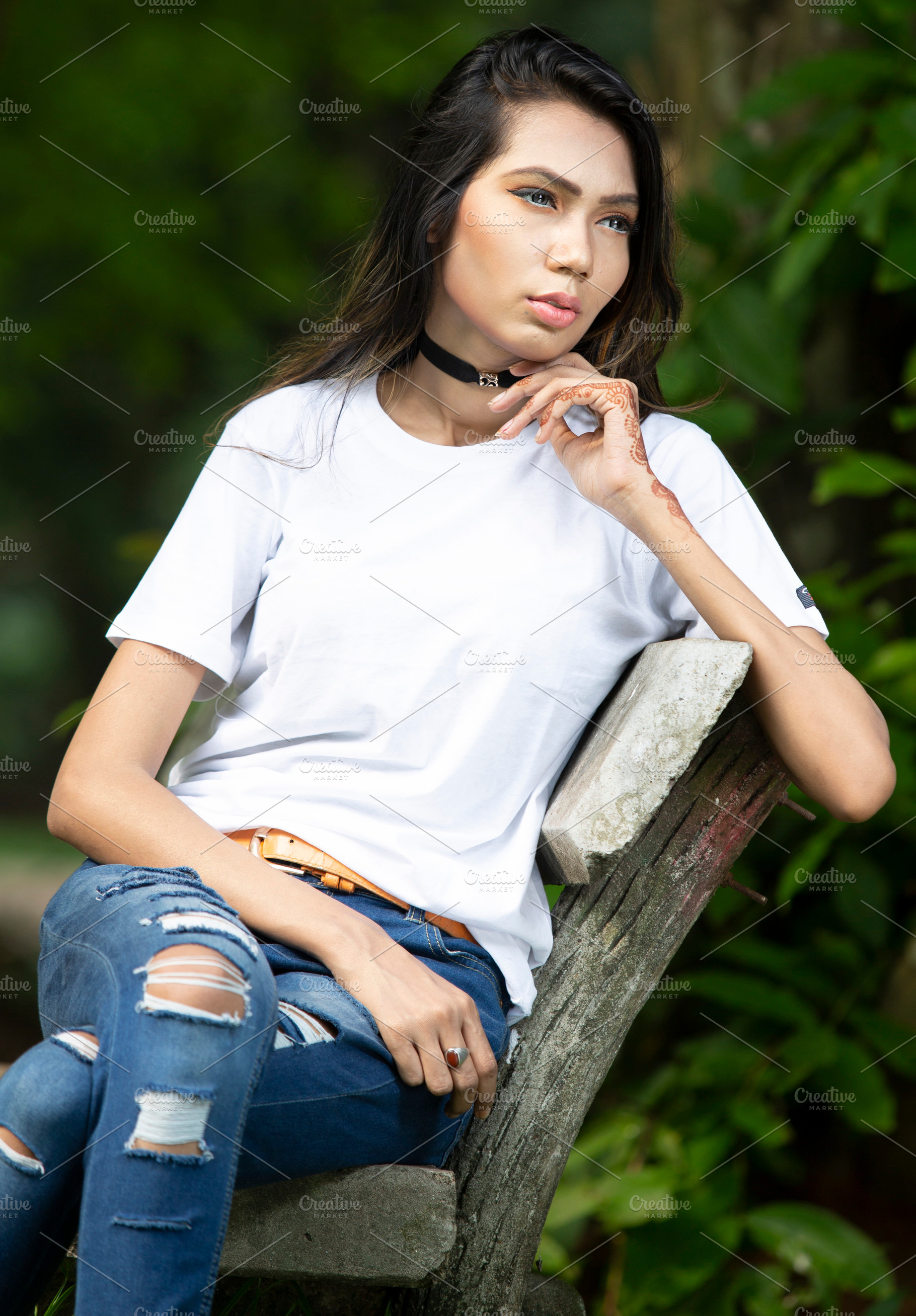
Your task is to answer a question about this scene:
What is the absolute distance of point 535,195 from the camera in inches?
59.0

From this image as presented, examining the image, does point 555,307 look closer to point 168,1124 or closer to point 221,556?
point 221,556

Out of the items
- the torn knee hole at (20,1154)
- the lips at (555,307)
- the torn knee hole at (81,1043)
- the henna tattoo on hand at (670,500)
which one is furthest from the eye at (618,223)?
the torn knee hole at (20,1154)

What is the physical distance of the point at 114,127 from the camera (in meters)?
5.45

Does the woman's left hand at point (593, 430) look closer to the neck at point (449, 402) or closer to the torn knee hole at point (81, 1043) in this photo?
the neck at point (449, 402)

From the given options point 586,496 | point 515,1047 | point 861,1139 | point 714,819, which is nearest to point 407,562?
point 586,496

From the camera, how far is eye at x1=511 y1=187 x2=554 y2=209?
1498 millimetres

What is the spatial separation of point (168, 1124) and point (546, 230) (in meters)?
1.14

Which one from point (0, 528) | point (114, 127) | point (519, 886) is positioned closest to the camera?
point (519, 886)

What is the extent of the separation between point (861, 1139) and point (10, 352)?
5.35 m

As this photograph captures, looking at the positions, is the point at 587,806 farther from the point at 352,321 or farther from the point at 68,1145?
the point at 352,321

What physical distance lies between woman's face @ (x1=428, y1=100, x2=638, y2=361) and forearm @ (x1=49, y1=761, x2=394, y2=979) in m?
0.76

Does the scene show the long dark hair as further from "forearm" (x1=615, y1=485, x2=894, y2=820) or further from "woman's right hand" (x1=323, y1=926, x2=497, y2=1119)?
"woman's right hand" (x1=323, y1=926, x2=497, y2=1119)

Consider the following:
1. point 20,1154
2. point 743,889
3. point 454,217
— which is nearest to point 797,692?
point 743,889

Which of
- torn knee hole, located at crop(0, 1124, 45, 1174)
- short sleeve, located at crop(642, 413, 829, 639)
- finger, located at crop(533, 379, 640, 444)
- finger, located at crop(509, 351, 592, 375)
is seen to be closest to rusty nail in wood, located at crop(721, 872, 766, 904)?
short sleeve, located at crop(642, 413, 829, 639)
